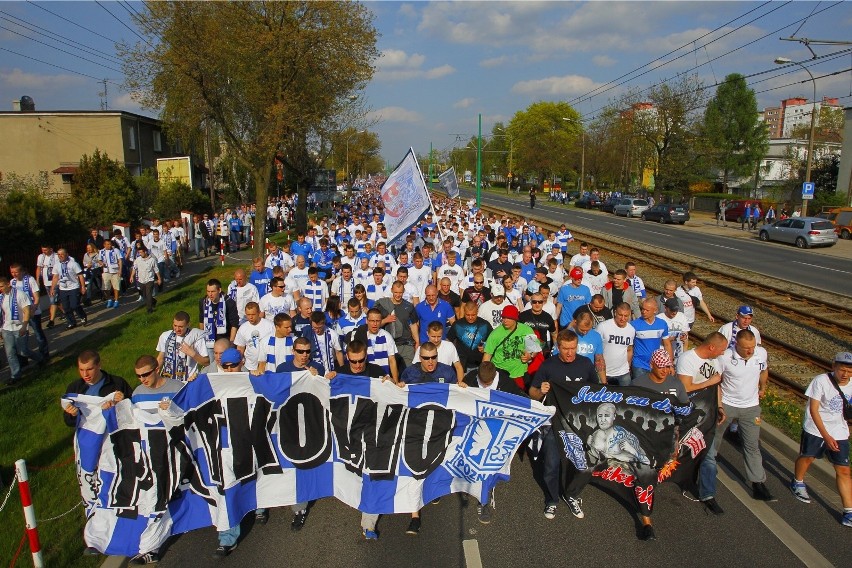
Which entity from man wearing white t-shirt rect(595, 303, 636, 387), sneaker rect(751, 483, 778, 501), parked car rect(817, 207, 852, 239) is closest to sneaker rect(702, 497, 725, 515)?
sneaker rect(751, 483, 778, 501)

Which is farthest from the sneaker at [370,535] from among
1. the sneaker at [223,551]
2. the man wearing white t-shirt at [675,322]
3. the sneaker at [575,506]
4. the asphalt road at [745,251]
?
the asphalt road at [745,251]

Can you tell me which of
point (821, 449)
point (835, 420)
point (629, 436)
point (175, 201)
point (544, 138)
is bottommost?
point (821, 449)

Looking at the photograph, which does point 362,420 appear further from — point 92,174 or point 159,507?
point 92,174

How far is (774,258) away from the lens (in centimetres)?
2486

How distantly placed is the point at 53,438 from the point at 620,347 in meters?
7.22

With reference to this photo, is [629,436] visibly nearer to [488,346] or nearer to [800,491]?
[488,346]

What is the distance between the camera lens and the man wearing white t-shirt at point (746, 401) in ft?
19.4

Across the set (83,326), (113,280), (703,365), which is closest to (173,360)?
(703,365)

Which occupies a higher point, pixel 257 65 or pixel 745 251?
pixel 257 65

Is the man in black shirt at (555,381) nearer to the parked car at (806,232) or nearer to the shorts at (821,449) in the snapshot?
the shorts at (821,449)

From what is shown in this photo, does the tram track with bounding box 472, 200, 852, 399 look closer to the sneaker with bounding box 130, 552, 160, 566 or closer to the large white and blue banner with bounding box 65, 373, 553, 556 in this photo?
the large white and blue banner with bounding box 65, 373, 553, 556

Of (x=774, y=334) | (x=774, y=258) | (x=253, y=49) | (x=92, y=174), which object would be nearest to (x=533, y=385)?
(x=774, y=334)

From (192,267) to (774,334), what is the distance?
19.1 m

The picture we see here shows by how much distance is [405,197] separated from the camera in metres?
11.7
